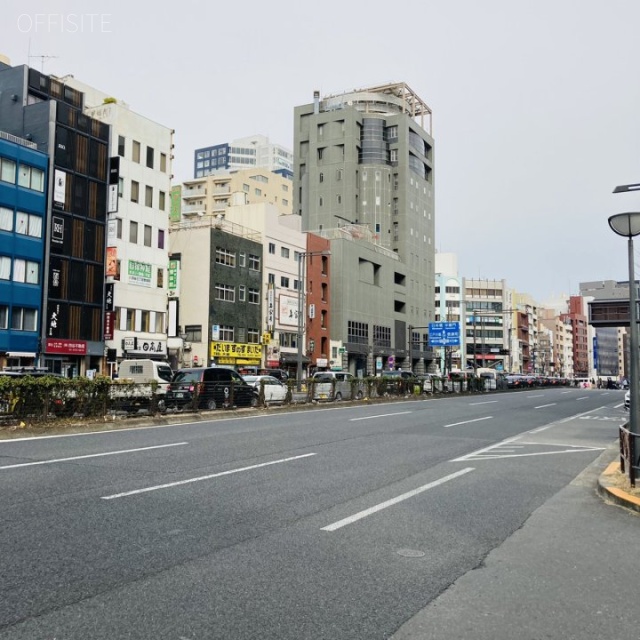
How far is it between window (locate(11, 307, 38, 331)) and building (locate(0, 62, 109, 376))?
1.96 feet

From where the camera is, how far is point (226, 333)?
5788 centimetres

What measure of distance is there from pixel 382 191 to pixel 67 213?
2525 inches

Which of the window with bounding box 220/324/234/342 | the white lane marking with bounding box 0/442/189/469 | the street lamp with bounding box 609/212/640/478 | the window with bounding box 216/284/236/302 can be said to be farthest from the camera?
the window with bounding box 216/284/236/302

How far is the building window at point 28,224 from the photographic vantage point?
39.9 m

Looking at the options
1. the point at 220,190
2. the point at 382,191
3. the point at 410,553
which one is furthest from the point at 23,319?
the point at 382,191

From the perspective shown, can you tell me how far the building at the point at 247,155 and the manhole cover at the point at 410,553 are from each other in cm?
15044

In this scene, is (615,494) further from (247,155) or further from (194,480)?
(247,155)

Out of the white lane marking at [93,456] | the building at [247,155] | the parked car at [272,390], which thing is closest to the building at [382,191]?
the building at [247,155]

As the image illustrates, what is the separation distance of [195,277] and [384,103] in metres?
63.1

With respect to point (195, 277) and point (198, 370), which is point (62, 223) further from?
point (198, 370)

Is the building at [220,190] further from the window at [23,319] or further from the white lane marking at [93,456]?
the white lane marking at [93,456]

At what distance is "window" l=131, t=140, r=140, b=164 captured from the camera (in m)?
50.0

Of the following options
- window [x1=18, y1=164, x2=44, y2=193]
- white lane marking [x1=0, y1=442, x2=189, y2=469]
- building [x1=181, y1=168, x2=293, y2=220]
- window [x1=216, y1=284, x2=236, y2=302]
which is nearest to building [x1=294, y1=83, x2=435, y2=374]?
building [x1=181, y1=168, x2=293, y2=220]

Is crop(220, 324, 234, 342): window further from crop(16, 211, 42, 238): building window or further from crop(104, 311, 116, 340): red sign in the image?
crop(16, 211, 42, 238): building window
